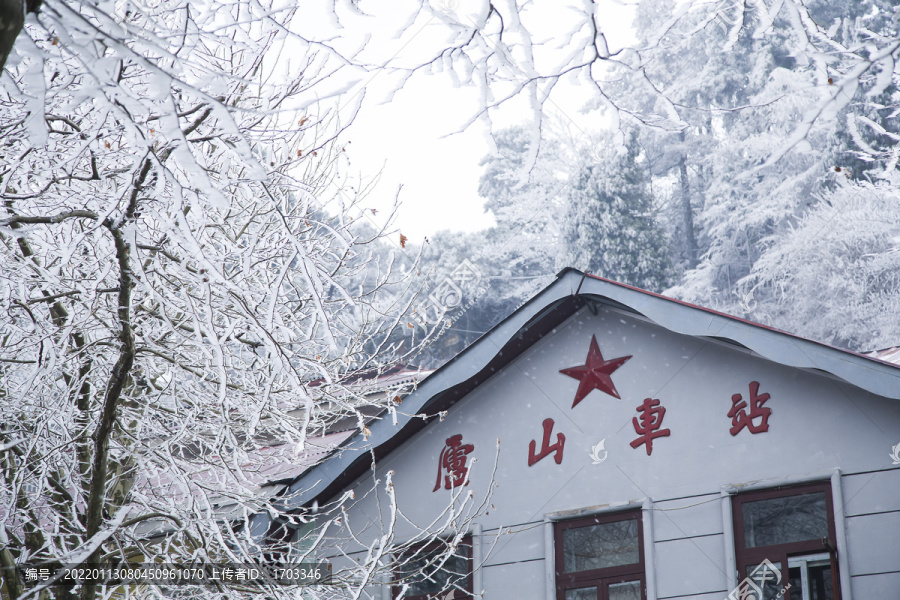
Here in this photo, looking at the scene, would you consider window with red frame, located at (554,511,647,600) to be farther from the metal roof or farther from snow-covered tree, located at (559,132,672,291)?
snow-covered tree, located at (559,132,672,291)

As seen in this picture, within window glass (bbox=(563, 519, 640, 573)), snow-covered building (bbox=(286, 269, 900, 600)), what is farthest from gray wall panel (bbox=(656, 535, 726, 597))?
window glass (bbox=(563, 519, 640, 573))

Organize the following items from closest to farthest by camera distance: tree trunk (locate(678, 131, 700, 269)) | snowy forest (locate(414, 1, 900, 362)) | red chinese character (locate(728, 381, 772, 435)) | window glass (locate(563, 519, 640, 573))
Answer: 1. red chinese character (locate(728, 381, 772, 435))
2. window glass (locate(563, 519, 640, 573))
3. snowy forest (locate(414, 1, 900, 362))
4. tree trunk (locate(678, 131, 700, 269))

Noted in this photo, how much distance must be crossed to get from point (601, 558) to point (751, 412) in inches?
84.5

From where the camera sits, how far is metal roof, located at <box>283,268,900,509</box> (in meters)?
8.09

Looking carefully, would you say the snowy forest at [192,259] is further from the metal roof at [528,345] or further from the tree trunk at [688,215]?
the tree trunk at [688,215]

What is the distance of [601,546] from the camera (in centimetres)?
897

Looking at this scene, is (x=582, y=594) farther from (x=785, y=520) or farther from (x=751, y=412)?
(x=751, y=412)

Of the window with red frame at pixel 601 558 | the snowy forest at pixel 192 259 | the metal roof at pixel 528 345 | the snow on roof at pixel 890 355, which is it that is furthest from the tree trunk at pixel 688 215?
the window with red frame at pixel 601 558

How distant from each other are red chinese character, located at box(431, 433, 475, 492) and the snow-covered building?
0.02 metres

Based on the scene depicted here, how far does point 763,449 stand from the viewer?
8.34 m

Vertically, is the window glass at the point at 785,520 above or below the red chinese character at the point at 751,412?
below

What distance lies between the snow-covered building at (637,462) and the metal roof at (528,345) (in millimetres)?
21

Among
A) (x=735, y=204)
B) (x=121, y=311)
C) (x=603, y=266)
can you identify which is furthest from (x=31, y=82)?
(x=735, y=204)

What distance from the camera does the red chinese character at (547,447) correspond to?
9.46 m
